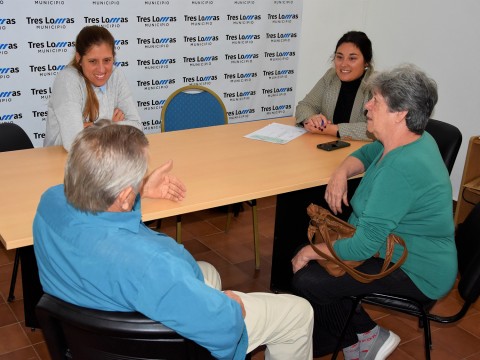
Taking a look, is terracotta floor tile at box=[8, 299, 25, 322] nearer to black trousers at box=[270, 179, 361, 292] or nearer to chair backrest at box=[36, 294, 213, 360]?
black trousers at box=[270, 179, 361, 292]

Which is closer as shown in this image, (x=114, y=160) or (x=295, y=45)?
(x=114, y=160)

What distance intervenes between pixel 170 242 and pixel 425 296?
3.42 feet

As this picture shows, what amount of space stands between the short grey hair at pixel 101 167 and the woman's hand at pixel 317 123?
1.77m

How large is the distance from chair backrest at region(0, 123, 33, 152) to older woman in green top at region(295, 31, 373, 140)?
1456 mm

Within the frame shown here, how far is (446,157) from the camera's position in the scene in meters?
2.62

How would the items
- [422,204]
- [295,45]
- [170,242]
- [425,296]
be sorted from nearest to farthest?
1. [170,242]
2. [422,204]
3. [425,296]
4. [295,45]

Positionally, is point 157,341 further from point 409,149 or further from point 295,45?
point 295,45

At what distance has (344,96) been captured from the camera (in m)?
3.14

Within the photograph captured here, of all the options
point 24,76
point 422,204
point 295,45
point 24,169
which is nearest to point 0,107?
point 24,76

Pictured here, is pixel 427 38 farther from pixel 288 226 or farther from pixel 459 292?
pixel 459 292

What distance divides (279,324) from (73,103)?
151 centimetres

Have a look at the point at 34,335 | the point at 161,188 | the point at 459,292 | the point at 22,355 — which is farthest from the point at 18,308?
the point at 459,292

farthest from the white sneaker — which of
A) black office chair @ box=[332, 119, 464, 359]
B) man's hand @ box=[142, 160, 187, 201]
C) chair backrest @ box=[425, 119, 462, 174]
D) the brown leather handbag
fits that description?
man's hand @ box=[142, 160, 187, 201]

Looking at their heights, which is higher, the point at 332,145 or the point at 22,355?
the point at 332,145
